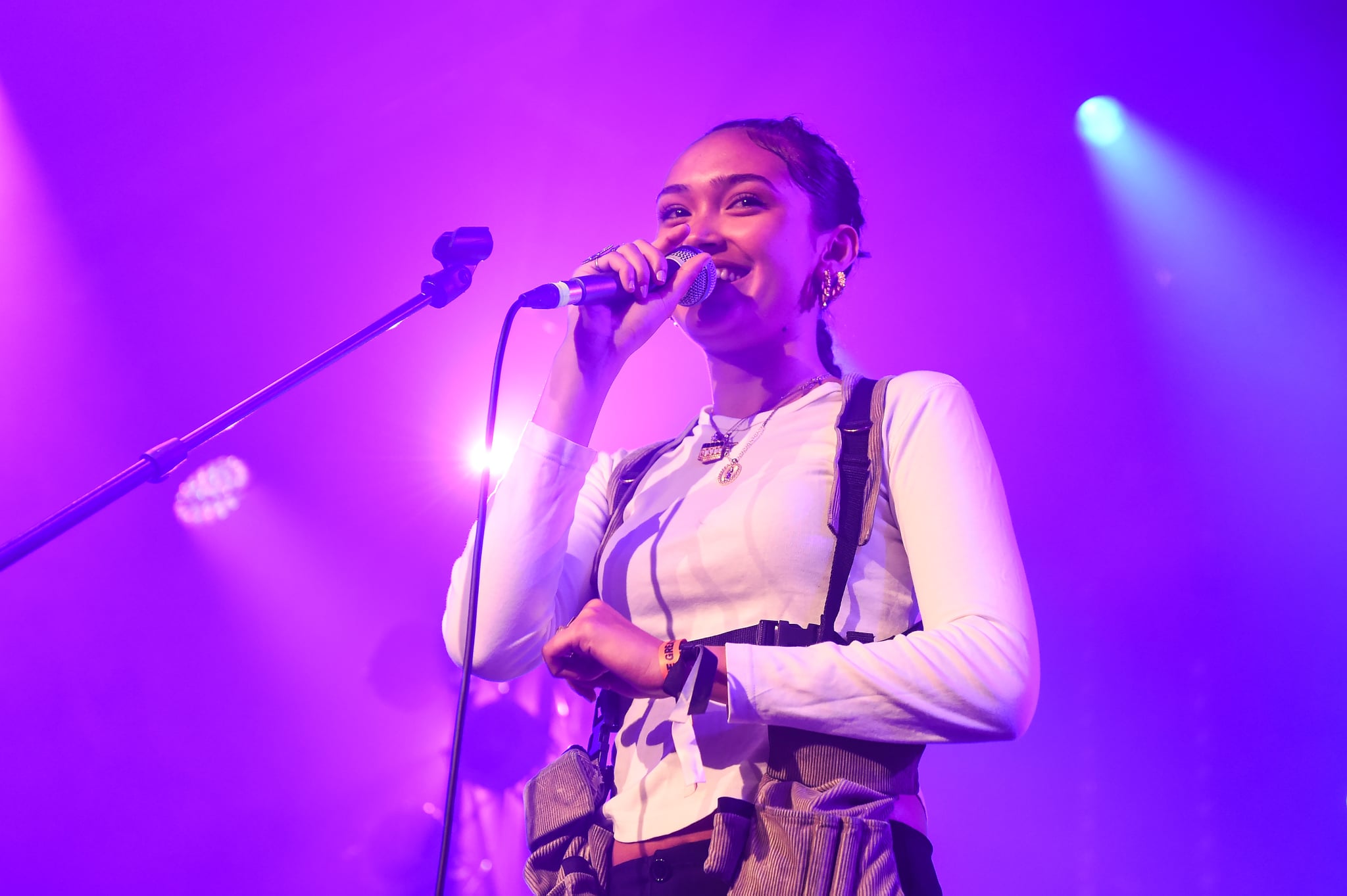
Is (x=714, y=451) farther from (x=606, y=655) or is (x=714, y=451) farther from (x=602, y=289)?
(x=606, y=655)

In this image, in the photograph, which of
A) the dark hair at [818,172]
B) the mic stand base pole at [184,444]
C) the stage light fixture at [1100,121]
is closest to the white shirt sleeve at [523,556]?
the mic stand base pole at [184,444]

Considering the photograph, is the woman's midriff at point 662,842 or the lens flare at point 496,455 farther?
the lens flare at point 496,455

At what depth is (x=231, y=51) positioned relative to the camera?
234 centimetres

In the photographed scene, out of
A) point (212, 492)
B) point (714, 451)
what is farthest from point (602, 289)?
point (212, 492)

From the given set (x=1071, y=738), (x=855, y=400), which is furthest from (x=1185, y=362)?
(x=855, y=400)

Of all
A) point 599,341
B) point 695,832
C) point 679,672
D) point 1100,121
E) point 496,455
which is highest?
point 1100,121

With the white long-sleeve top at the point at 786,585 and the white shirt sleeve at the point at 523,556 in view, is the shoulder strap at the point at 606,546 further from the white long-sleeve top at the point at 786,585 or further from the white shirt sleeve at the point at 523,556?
the white shirt sleeve at the point at 523,556

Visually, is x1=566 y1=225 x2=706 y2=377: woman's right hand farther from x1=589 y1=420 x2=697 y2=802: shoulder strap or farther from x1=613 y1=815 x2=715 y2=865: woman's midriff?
x1=613 y1=815 x2=715 y2=865: woman's midriff

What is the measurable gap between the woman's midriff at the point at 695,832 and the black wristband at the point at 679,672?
163mm

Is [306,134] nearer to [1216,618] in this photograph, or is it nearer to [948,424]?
[948,424]

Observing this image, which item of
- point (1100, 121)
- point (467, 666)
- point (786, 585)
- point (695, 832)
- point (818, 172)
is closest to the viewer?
point (467, 666)

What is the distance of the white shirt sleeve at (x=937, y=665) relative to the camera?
0.89 metres

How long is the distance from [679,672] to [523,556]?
1.23 ft

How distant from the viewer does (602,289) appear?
45.9 inches
